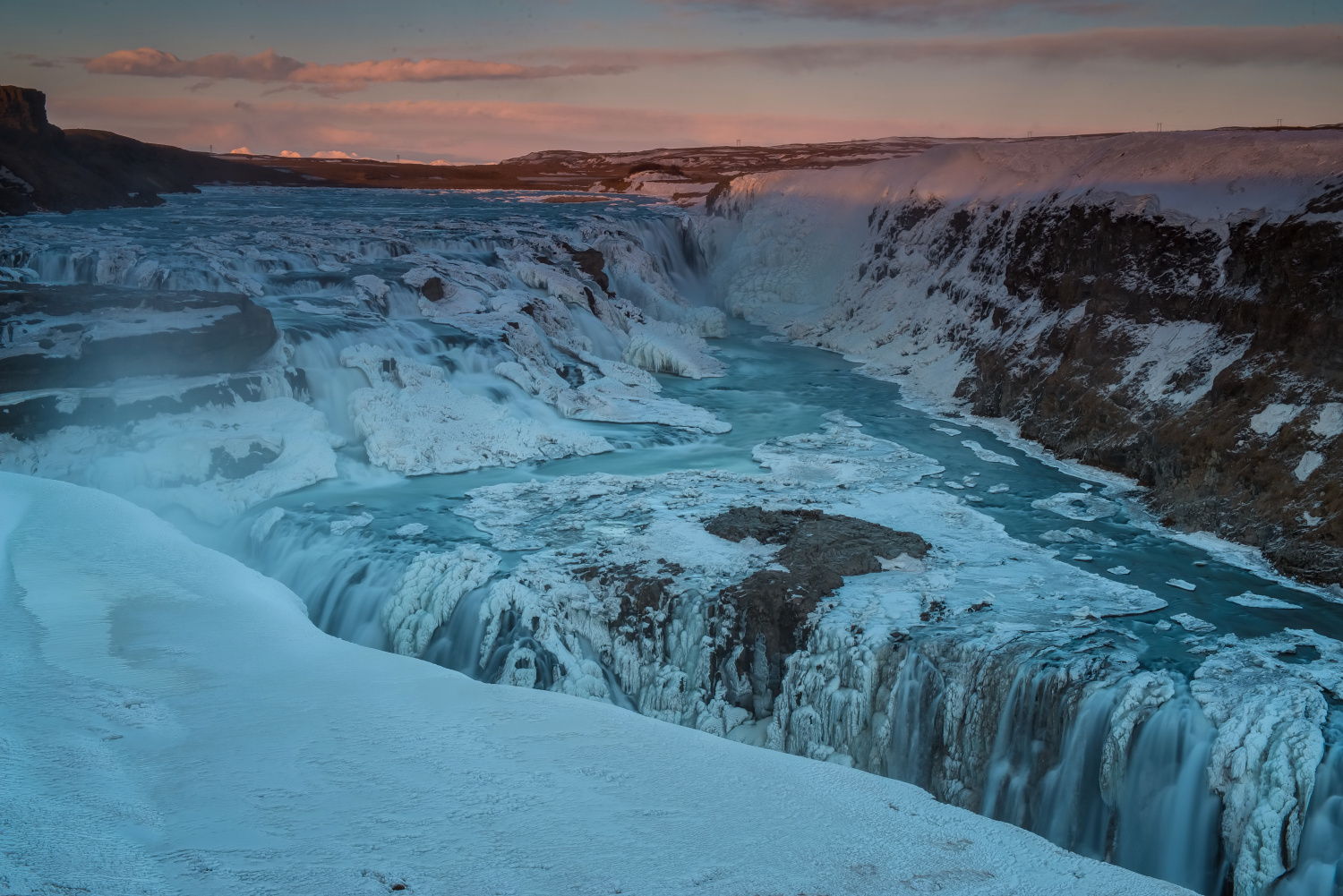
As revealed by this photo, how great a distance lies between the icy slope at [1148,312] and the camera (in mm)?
10195

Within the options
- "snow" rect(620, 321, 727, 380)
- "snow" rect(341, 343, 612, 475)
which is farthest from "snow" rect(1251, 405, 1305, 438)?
"snow" rect(620, 321, 727, 380)

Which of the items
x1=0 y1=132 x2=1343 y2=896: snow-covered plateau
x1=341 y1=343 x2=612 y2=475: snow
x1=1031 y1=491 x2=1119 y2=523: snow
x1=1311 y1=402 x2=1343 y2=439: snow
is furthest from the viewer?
x1=341 y1=343 x2=612 y2=475: snow

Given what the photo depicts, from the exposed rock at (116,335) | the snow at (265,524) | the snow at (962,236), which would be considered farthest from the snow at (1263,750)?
the exposed rock at (116,335)

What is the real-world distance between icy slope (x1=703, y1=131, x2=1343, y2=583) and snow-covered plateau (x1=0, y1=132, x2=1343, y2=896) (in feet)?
0.22

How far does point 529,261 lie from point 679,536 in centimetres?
1346

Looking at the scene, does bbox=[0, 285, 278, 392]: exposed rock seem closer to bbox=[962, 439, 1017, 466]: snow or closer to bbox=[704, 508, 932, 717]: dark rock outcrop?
bbox=[704, 508, 932, 717]: dark rock outcrop

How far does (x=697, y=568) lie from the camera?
858 cm

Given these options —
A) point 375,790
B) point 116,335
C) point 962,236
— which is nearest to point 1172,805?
point 375,790

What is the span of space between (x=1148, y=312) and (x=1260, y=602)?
6.25m

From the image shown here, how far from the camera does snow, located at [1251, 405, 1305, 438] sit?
10.3 meters

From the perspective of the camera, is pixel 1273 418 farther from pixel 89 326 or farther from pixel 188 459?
pixel 89 326

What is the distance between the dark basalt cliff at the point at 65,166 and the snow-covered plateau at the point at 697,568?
9.92 meters

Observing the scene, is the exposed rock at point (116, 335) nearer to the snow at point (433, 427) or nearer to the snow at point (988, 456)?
the snow at point (433, 427)

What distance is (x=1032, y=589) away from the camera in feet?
26.8
